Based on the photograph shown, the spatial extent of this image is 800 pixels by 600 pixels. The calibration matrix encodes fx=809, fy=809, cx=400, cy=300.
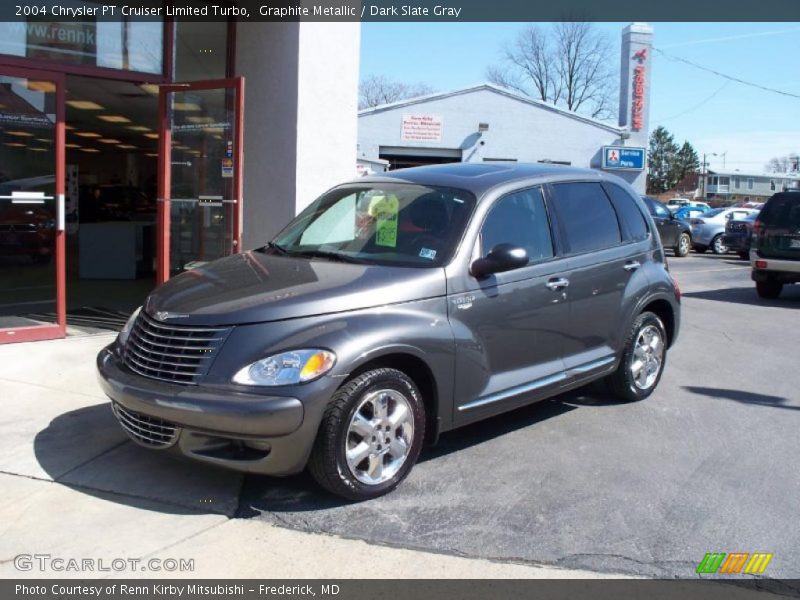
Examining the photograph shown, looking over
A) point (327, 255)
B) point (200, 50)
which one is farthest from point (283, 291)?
point (200, 50)

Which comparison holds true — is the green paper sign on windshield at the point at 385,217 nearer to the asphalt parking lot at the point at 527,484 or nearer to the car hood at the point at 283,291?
the car hood at the point at 283,291

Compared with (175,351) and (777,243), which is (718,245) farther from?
(175,351)

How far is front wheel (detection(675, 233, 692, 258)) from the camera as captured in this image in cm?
2357

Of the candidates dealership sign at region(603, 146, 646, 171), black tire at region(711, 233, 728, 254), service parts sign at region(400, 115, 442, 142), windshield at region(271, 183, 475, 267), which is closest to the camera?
windshield at region(271, 183, 475, 267)

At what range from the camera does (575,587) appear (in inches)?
143

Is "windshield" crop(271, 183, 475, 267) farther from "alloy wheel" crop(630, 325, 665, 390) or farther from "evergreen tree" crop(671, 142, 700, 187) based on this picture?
"evergreen tree" crop(671, 142, 700, 187)

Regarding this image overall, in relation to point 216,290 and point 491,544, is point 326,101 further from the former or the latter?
point 491,544

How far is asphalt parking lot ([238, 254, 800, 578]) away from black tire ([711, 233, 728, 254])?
18.5 meters

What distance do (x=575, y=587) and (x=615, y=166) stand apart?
109ft

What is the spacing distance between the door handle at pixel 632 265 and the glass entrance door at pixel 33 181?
18.0 ft

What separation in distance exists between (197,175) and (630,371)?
508 cm

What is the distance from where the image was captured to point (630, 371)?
6492mm

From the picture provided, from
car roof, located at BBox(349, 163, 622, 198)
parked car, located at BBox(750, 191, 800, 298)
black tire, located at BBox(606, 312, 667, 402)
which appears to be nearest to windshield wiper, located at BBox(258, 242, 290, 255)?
car roof, located at BBox(349, 163, 622, 198)

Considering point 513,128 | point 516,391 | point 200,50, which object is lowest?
point 516,391
